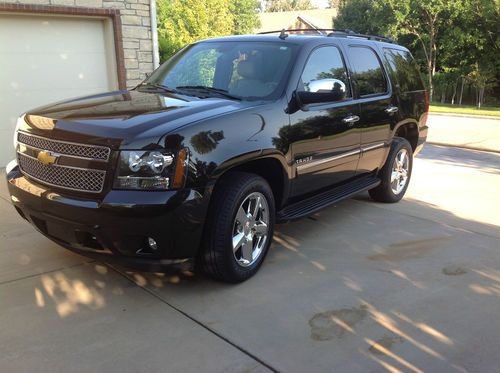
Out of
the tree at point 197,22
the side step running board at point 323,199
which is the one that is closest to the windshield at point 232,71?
the side step running board at point 323,199

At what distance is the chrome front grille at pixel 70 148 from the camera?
334cm

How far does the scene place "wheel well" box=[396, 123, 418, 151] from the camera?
645cm

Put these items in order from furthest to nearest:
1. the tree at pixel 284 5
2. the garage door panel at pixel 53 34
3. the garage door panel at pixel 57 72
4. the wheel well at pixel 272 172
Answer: the tree at pixel 284 5, the garage door panel at pixel 57 72, the garage door panel at pixel 53 34, the wheel well at pixel 272 172

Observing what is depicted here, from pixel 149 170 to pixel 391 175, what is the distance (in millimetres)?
3873

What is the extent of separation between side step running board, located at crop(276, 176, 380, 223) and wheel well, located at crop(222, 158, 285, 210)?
14 cm

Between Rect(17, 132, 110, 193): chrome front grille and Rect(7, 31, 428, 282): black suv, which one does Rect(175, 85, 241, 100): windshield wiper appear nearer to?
Rect(7, 31, 428, 282): black suv

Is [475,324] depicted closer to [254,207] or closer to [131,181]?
[254,207]

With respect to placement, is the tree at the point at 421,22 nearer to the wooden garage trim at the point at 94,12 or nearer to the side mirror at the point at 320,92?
the wooden garage trim at the point at 94,12

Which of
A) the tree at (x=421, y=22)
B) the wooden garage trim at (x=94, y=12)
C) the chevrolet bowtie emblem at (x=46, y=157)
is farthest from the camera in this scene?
the tree at (x=421, y=22)

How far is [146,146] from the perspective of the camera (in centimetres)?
325

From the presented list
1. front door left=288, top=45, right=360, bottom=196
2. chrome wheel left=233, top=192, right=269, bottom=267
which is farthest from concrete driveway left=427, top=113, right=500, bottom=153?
chrome wheel left=233, top=192, right=269, bottom=267

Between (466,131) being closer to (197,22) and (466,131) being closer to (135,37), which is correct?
(135,37)

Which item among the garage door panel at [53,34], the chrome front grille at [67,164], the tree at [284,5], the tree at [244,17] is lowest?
the chrome front grille at [67,164]

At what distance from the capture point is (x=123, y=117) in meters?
3.55
